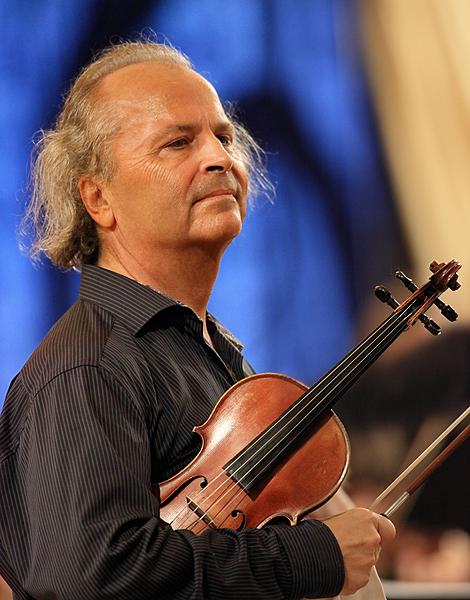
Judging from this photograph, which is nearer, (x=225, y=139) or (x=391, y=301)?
(x=391, y=301)

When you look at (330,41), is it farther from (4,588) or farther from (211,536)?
(211,536)

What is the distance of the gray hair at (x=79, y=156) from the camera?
169cm

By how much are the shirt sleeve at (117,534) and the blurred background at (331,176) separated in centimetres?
143

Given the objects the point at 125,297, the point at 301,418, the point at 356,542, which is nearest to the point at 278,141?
the point at 125,297

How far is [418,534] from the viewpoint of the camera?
2707 mm

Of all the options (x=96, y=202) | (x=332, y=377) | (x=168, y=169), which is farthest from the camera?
(x=96, y=202)

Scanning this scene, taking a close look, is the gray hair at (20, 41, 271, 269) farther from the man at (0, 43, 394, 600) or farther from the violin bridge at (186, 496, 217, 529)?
the violin bridge at (186, 496, 217, 529)

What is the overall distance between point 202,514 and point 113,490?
14 cm

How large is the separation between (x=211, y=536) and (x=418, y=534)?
155 cm

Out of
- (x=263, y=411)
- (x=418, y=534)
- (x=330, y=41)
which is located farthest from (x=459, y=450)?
(x=263, y=411)

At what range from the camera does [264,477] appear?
4.48 feet

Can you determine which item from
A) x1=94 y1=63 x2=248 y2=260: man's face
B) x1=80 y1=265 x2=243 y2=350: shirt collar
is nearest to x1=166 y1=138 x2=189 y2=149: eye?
x1=94 y1=63 x2=248 y2=260: man's face

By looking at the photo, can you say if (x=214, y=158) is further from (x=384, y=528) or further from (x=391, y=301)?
(x=384, y=528)

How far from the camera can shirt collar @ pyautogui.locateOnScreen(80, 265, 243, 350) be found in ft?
4.97
